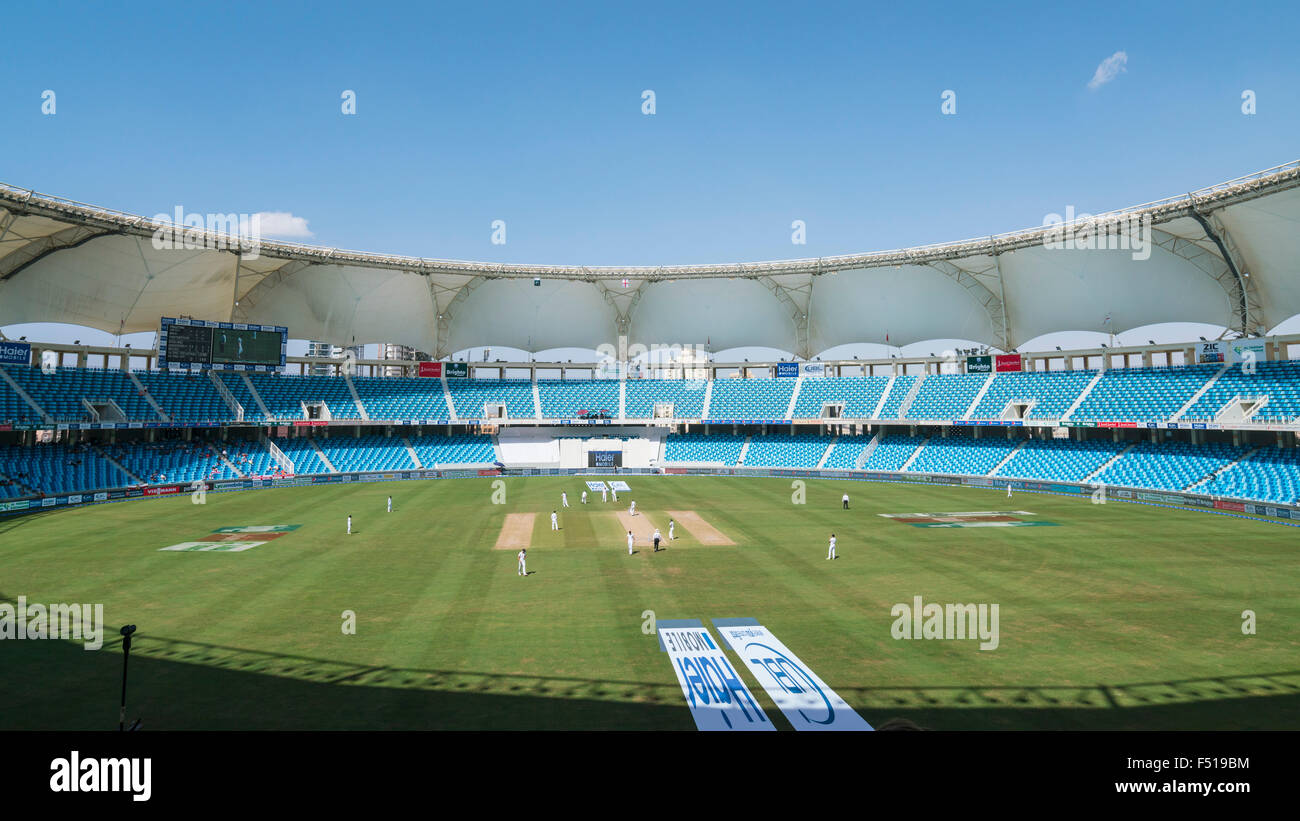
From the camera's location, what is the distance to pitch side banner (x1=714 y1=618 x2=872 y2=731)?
40.8 ft

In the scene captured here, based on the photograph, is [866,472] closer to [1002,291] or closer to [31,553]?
[1002,291]

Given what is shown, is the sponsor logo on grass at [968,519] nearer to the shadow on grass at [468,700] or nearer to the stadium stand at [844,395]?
the shadow on grass at [468,700]

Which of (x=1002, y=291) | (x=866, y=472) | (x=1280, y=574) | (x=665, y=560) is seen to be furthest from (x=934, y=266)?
(x=665, y=560)

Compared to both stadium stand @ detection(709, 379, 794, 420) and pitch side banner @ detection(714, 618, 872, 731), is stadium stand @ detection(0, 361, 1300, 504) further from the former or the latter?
pitch side banner @ detection(714, 618, 872, 731)

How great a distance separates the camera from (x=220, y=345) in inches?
2280

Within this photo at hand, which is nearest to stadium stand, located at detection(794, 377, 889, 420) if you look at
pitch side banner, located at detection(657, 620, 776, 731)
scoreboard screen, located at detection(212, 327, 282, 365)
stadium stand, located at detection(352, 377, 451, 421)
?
stadium stand, located at detection(352, 377, 451, 421)

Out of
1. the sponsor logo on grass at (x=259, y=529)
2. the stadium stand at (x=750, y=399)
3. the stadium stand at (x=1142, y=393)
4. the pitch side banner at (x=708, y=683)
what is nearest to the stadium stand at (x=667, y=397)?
the stadium stand at (x=750, y=399)

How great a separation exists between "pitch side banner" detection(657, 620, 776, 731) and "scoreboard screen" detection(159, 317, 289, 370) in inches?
2218

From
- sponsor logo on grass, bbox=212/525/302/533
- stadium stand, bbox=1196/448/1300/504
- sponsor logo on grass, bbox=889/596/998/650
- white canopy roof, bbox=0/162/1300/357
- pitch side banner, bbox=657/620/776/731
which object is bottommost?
sponsor logo on grass, bbox=212/525/302/533

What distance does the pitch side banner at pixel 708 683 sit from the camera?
41.1ft

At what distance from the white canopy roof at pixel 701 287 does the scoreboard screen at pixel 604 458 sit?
13719mm

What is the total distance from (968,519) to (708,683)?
27081 millimetres
